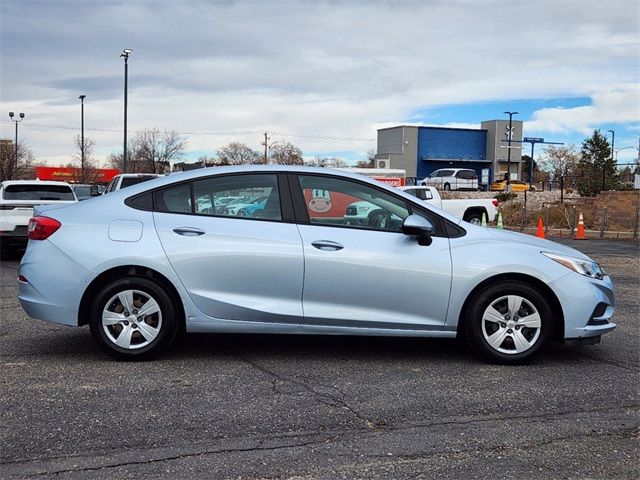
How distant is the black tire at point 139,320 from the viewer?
16.7ft

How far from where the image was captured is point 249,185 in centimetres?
544

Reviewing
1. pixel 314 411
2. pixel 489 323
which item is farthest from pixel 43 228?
pixel 489 323

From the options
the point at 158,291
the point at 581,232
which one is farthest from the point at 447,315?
the point at 581,232

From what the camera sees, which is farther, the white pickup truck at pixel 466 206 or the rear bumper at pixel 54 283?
the white pickup truck at pixel 466 206

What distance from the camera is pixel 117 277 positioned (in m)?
5.15

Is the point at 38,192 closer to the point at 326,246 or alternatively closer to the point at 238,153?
the point at 326,246

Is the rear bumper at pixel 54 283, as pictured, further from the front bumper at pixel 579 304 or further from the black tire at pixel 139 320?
the front bumper at pixel 579 304

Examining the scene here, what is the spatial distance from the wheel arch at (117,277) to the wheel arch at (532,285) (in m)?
2.27

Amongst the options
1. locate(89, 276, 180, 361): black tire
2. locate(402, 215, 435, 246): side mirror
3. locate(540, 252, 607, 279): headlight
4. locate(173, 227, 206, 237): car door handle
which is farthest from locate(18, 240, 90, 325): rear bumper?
locate(540, 252, 607, 279): headlight

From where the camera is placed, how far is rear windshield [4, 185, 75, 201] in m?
12.8

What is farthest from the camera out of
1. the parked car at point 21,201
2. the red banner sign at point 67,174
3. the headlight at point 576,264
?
the red banner sign at point 67,174

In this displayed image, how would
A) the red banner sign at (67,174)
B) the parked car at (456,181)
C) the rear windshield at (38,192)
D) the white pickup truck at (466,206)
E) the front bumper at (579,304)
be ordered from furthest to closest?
1. the red banner sign at (67,174)
2. the parked car at (456,181)
3. the white pickup truck at (466,206)
4. the rear windshield at (38,192)
5. the front bumper at (579,304)

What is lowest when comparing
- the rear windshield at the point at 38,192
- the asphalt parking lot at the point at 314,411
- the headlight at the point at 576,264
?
the asphalt parking lot at the point at 314,411

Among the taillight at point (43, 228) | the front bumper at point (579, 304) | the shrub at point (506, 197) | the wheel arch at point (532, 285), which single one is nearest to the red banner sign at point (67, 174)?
the shrub at point (506, 197)
